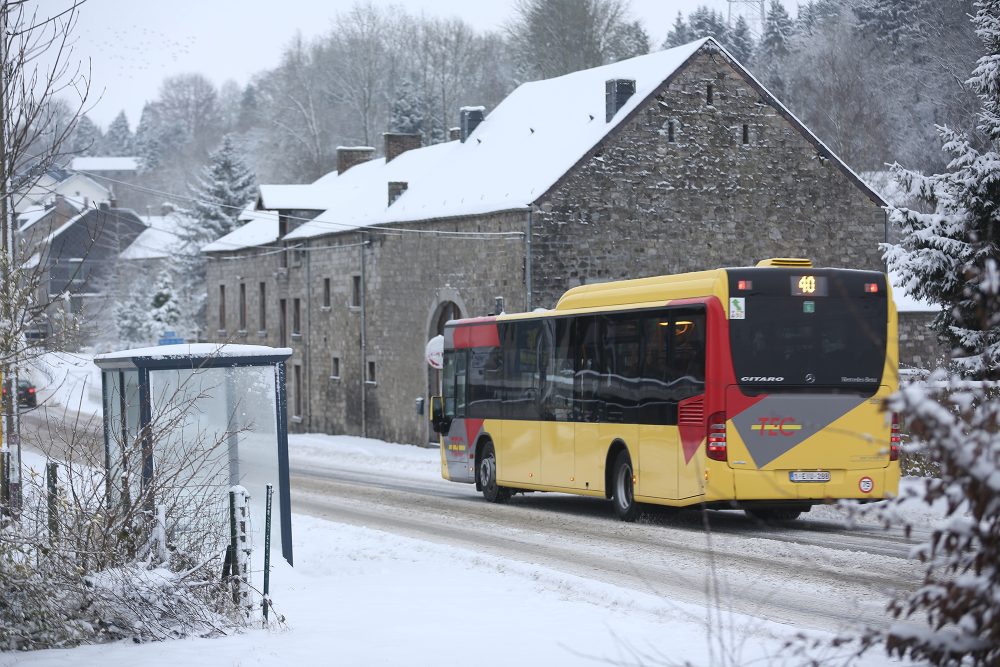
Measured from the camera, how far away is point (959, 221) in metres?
19.5

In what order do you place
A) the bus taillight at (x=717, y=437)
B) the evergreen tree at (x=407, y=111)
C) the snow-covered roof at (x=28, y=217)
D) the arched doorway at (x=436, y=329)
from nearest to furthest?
1. the snow-covered roof at (x=28, y=217)
2. the bus taillight at (x=717, y=437)
3. the arched doorway at (x=436, y=329)
4. the evergreen tree at (x=407, y=111)

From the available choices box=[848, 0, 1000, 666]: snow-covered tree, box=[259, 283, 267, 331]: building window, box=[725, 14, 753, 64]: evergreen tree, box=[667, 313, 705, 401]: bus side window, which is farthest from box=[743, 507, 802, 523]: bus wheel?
box=[725, 14, 753, 64]: evergreen tree

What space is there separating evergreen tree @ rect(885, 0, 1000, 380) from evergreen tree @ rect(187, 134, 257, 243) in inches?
2275

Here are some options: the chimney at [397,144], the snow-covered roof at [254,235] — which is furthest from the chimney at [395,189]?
the snow-covered roof at [254,235]

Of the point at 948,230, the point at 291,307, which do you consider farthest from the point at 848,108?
the point at 948,230

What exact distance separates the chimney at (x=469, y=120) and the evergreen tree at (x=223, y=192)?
33.3m

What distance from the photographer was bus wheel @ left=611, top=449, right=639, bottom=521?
1744 cm

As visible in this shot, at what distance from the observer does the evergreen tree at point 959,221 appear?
19547mm

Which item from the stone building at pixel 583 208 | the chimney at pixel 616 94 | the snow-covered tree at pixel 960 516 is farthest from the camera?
the chimney at pixel 616 94

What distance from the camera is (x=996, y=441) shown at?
4.29 meters

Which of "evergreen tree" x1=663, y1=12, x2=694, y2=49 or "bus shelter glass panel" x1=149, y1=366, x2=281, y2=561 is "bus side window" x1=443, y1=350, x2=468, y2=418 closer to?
"bus shelter glass panel" x1=149, y1=366, x2=281, y2=561

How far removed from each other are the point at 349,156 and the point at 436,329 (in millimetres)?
18724

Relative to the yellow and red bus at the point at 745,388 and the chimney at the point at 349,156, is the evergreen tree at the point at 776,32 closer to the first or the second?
the chimney at the point at 349,156

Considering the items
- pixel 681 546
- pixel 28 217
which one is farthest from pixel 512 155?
pixel 681 546
